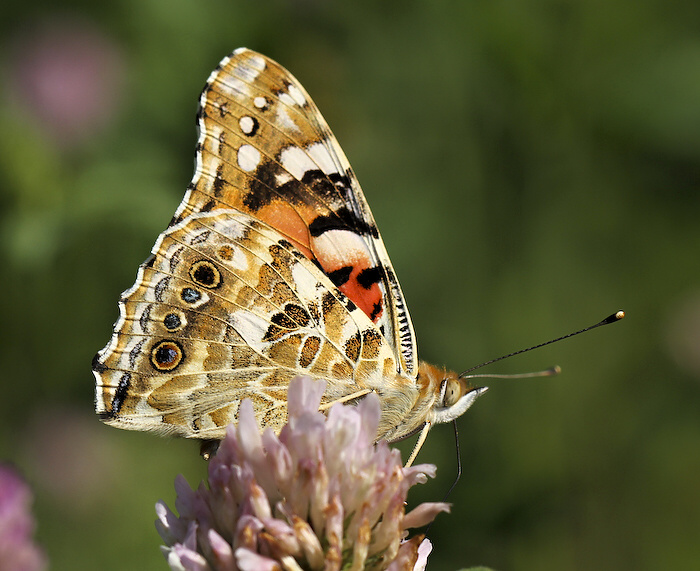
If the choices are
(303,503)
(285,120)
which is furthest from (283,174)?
(303,503)

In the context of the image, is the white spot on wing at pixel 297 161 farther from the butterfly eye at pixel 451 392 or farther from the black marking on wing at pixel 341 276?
the butterfly eye at pixel 451 392

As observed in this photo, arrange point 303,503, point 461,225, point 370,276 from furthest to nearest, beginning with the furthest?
point 461,225 → point 370,276 → point 303,503

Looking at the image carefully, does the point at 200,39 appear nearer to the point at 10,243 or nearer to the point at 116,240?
the point at 116,240

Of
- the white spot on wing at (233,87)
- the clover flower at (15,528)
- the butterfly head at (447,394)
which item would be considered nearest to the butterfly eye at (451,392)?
the butterfly head at (447,394)

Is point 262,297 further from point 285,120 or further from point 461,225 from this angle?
point 461,225

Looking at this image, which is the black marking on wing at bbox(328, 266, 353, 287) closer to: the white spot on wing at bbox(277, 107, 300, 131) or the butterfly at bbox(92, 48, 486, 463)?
the butterfly at bbox(92, 48, 486, 463)

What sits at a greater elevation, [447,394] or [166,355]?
[166,355]

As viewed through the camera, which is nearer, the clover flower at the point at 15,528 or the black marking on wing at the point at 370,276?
the clover flower at the point at 15,528
